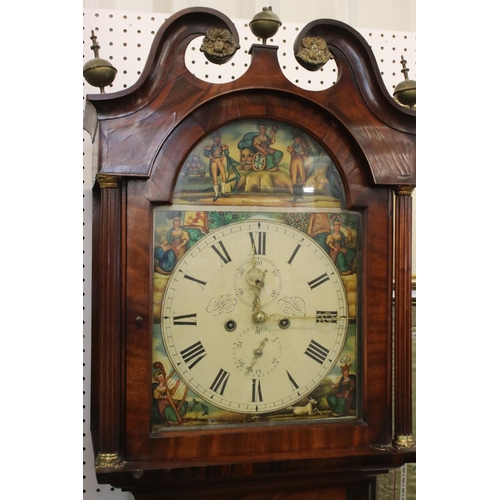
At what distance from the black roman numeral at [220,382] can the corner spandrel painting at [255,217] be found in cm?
3

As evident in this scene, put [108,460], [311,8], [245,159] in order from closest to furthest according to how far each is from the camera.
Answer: [108,460] < [245,159] < [311,8]

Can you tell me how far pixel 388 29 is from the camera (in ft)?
6.10

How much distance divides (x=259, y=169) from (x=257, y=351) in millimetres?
359

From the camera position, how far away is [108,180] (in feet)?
3.76

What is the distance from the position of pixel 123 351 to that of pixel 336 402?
436 millimetres

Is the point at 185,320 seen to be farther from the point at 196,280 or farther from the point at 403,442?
the point at 403,442

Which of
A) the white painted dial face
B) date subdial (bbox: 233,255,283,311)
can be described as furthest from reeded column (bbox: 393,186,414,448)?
date subdial (bbox: 233,255,283,311)

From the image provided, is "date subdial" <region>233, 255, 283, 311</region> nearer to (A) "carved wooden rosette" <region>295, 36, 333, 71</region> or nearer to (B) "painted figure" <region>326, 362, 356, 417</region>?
(B) "painted figure" <region>326, 362, 356, 417</region>

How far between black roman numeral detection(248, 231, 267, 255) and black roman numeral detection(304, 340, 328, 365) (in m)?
0.21

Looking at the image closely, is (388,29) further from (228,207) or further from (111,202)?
(111,202)

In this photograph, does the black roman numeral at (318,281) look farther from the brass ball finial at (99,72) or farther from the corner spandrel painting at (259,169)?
the brass ball finial at (99,72)

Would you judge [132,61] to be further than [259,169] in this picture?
Yes

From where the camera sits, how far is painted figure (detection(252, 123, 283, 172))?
123 cm

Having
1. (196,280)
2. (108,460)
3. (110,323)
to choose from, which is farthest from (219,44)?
(108,460)
